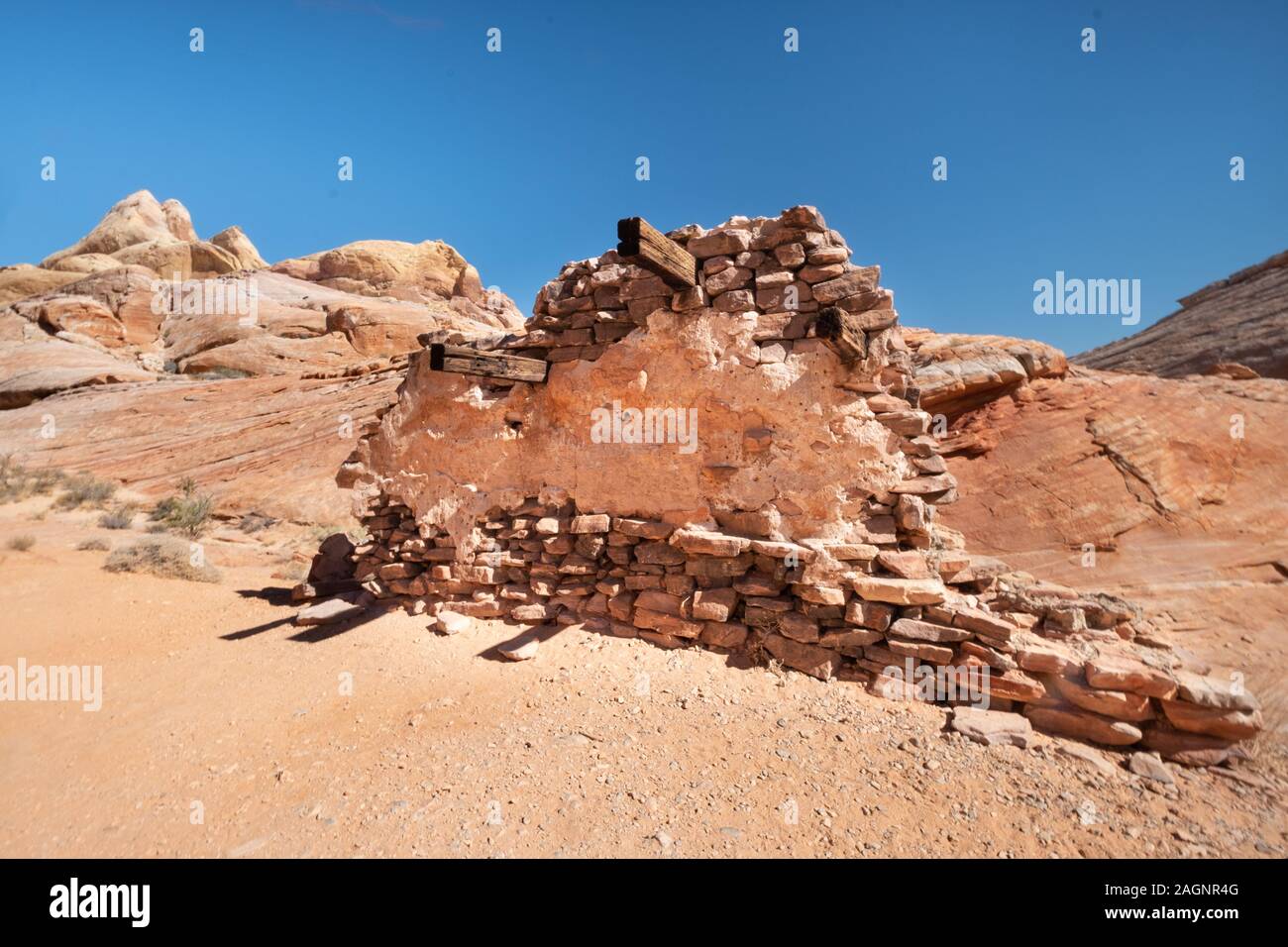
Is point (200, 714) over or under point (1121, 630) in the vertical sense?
under

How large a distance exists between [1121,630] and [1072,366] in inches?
274

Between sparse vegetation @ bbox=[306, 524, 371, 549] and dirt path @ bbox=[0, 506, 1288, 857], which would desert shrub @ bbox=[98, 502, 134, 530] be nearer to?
sparse vegetation @ bbox=[306, 524, 371, 549]

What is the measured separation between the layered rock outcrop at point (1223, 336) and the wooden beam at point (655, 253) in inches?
392

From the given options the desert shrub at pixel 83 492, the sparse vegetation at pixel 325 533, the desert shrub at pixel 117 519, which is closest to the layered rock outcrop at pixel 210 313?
the sparse vegetation at pixel 325 533

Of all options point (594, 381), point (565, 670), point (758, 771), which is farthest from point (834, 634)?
point (594, 381)

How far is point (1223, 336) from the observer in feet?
33.3

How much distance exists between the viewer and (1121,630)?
401cm

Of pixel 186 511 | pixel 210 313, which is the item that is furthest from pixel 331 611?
pixel 210 313

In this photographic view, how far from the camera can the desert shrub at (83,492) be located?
1045 centimetres

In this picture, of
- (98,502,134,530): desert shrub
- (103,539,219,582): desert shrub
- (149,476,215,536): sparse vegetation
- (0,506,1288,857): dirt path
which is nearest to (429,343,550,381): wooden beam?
(0,506,1288,857): dirt path

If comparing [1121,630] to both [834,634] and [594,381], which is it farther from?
[594,381]
